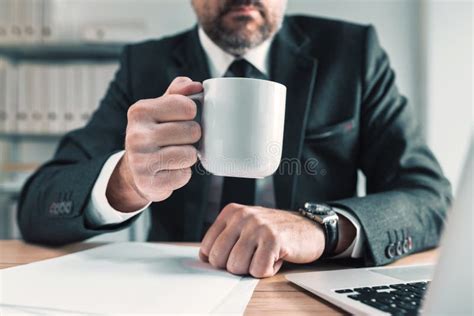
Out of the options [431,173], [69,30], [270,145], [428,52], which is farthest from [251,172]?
[69,30]

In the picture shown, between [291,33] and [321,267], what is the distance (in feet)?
1.78

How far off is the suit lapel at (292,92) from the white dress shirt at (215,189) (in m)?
0.02

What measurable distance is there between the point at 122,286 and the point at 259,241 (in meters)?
0.15

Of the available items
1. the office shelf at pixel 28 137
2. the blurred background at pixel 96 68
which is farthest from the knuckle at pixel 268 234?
the office shelf at pixel 28 137

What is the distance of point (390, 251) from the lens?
0.63 meters

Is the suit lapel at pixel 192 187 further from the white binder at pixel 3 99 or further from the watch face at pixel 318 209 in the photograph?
the white binder at pixel 3 99

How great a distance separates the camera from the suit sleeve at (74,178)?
71 cm

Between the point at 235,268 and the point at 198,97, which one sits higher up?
the point at 198,97

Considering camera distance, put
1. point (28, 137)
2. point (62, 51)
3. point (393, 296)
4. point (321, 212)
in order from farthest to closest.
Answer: point (28, 137) < point (62, 51) < point (321, 212) < point (393, 296)

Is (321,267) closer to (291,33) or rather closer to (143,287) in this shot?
(143,287)

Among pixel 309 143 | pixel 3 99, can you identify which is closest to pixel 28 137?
pixel 3 99

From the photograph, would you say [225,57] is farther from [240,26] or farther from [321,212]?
[321,212]

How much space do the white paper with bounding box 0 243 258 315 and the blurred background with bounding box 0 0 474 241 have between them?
4.50ft

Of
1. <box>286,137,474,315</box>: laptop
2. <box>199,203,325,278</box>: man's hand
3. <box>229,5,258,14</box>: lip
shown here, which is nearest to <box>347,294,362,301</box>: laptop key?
<box>286,137,474,315</box>: laptop
